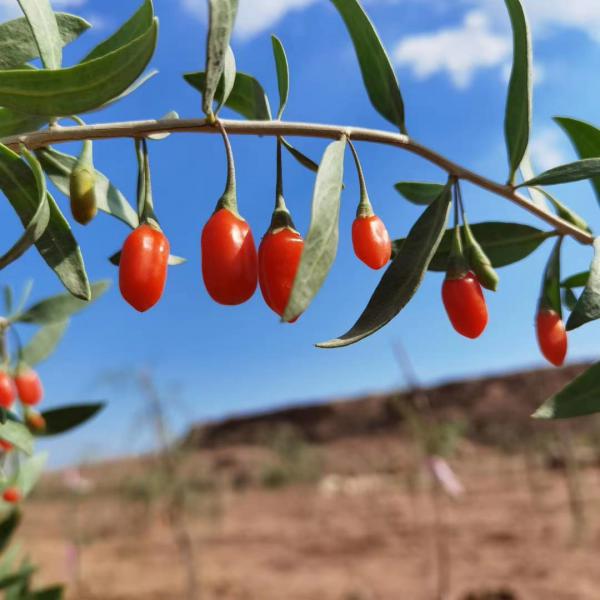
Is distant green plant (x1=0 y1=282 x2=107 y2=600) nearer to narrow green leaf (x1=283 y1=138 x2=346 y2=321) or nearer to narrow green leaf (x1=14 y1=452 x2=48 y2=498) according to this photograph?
narrow green leaf (x1=14 y1=452 x2=48 y2=498)

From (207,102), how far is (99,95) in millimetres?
133

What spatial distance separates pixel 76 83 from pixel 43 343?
104cm

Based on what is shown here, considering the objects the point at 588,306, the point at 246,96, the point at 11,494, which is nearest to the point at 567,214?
the point at 588,306

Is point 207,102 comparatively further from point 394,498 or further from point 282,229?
point 394,498

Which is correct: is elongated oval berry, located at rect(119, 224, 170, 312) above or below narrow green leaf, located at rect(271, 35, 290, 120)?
below

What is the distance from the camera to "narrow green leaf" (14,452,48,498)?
194cm

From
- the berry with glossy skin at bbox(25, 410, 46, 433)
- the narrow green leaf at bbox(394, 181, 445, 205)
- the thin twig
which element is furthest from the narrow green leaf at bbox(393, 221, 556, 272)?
the berry with glossy skin at bbox(25, 410, 46, 433)

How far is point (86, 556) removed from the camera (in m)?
9.66

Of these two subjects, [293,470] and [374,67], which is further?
[293,470]

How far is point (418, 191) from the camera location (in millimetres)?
1465

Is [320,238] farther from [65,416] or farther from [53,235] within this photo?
[65,416]

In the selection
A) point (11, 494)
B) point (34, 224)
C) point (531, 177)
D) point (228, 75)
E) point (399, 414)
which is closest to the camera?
point (34, 224)

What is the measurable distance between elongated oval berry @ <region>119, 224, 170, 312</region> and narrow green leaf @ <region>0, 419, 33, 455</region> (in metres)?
0.55

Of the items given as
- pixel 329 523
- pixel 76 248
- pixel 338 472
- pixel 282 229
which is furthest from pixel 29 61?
pixel 338 472
